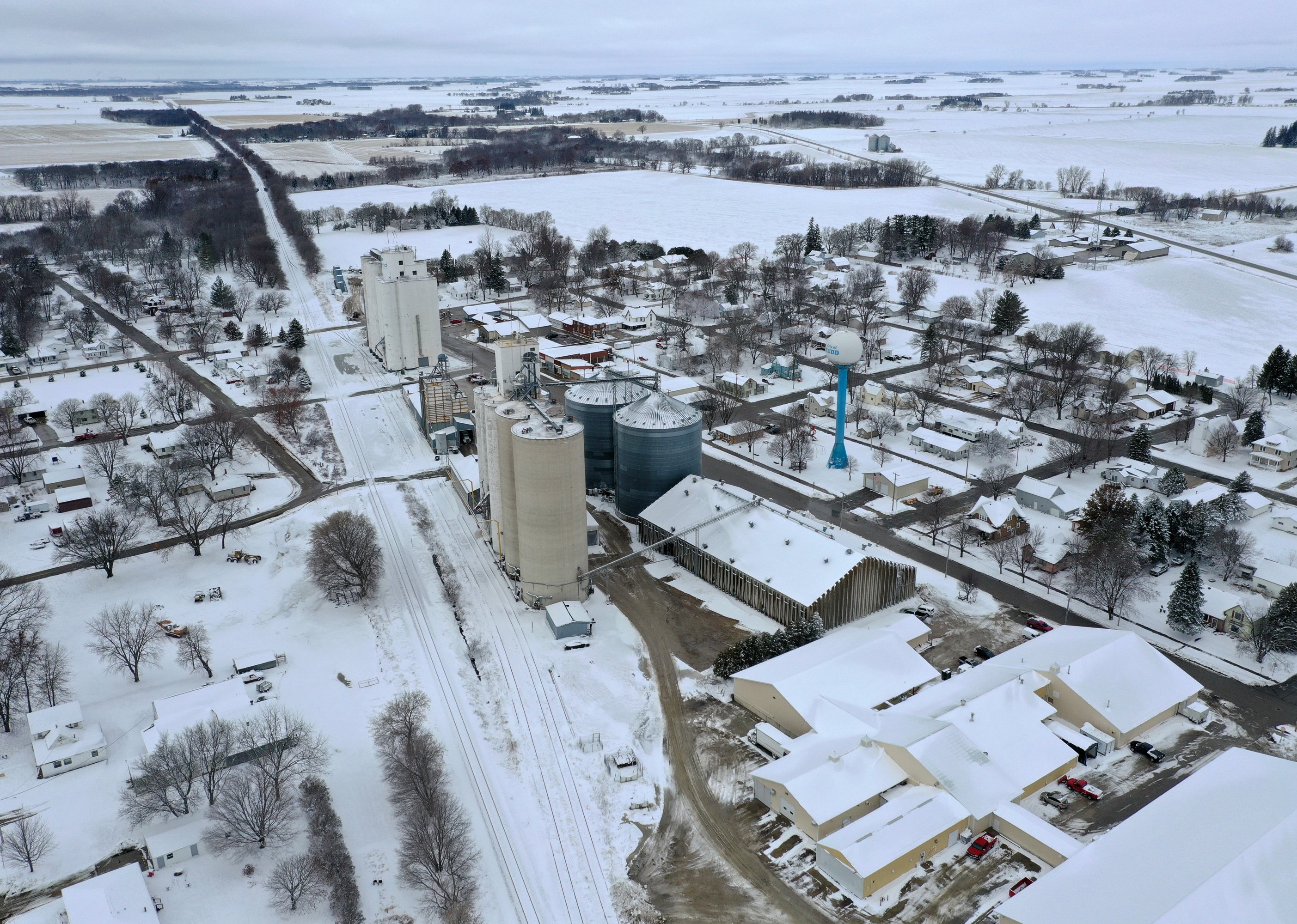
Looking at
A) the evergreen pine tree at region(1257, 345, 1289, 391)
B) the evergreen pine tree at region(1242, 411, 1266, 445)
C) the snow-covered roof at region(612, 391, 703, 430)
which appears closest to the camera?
the snow-covered roof at region(612, 391, 703, 430)

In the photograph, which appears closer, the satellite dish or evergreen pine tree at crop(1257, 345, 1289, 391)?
the satellite dish

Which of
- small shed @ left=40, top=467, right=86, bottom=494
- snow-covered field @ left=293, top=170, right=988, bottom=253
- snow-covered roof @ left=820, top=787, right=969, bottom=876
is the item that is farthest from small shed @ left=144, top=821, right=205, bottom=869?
snow-covered field @ left=293, top=170, right=988, bottom=253

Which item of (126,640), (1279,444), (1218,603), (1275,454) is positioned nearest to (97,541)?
(126,640)

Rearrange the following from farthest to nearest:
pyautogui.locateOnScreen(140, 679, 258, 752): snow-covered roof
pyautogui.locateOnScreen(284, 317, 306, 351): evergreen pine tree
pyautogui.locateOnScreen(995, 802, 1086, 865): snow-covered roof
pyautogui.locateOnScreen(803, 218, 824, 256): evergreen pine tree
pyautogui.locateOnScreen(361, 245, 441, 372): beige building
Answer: pyautogui.locateOnScreen(803, 218, 824, 256): evergreen pine tree < pyautogui.locateOnScreen(284, 317, 306, 351): evergreen pine tree < pyautogui.locateOnScreen(361, 245, 441, 372): beige building < pyautogui.locateOnScreen(140, 679, 258, 752): snow-covered roof < pyautogui.locateOnScreen(995, 802, 1086, 865): snow-covered roof

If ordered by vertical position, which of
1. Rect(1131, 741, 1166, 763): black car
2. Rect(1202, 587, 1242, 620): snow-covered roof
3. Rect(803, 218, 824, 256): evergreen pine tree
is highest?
Rect(803, 218, 824, 256): evergreen pine tree

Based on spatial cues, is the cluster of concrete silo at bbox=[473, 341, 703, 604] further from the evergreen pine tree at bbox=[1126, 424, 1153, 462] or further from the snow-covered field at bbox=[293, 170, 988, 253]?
the snow-covered field at bbox=[293, 170, 988, 253]
